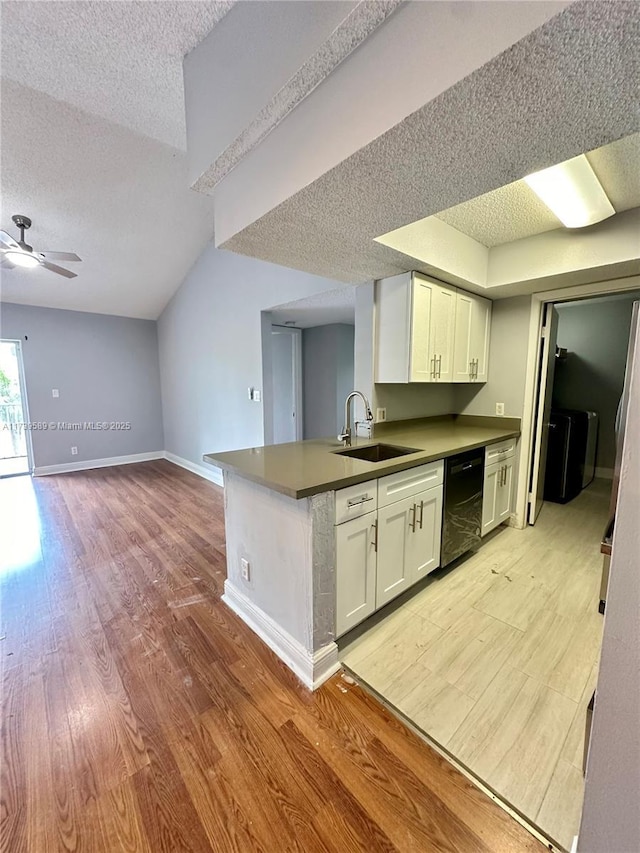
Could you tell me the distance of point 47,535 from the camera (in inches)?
123

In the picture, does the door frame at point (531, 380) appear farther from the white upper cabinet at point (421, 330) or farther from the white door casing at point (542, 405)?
the white upper cabinet at point (421, 330)

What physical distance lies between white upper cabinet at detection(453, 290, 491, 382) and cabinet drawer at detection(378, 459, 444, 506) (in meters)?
1.04

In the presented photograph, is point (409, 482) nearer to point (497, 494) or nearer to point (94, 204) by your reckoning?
point (497, 494)

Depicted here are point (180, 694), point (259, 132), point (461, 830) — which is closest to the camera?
point (461, 830)

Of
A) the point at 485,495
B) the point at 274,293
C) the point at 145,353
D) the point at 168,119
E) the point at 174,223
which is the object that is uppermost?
the point at 174,223

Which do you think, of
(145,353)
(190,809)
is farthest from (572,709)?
(145,353)

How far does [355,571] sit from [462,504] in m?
1.08

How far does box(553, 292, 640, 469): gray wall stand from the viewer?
14.1 ft

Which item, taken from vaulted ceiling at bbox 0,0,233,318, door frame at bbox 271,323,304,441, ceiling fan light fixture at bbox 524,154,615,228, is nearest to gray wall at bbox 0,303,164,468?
vaulted ceiling at bbox 0,0,233,318

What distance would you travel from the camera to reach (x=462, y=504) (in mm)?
2375

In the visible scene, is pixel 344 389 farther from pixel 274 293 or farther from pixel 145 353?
pixel 145 353

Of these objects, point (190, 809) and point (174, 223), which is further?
point (174, 223)

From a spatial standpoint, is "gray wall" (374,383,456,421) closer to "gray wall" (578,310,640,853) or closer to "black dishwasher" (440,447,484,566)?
"black dishwasher" (440,447,484,566)

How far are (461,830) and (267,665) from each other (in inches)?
37.1
